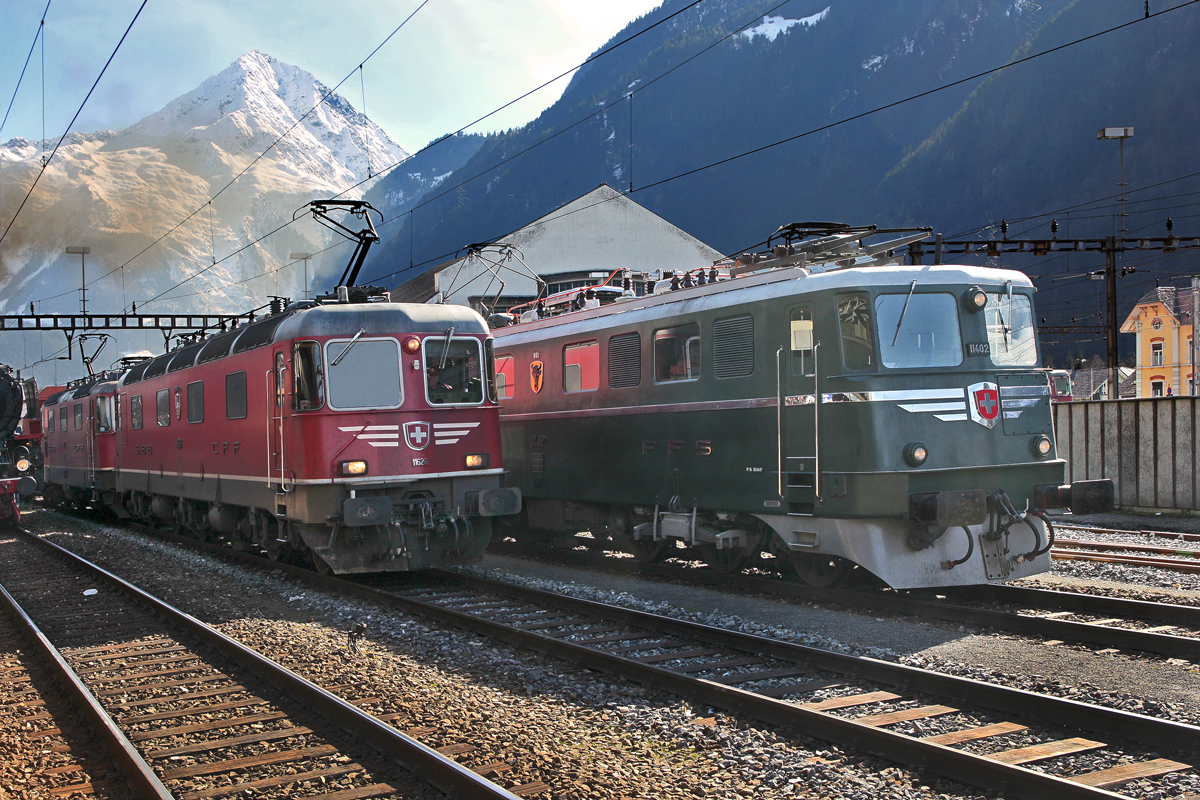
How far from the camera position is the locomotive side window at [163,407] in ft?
57.2

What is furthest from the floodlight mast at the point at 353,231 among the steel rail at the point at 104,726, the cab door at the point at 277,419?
the steel rail at the point at 104,726

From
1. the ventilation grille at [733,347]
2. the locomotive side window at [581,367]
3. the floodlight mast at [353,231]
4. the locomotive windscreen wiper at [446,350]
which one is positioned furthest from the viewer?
the floodlight mast at [353,231]

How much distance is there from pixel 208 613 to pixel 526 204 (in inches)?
4951

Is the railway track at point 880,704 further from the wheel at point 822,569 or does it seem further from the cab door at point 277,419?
the cab door at point 277,419

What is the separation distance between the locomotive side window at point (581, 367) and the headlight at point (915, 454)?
190 inches

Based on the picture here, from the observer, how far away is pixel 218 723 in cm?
659

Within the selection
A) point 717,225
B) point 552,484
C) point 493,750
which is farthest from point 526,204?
point 493,750

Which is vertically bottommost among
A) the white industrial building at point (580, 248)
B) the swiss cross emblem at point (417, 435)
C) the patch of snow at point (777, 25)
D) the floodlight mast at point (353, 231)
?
the swiss cross emblem at point (417, 435)

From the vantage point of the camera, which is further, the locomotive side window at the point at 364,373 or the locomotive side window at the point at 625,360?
the locomotive side window at the point at 625,360

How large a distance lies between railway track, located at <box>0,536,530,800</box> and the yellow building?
176 ft

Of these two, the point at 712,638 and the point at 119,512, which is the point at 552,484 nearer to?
the point at 712,638

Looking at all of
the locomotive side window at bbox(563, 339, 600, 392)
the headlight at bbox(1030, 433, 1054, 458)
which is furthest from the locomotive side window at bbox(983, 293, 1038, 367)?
the locomotive side window at bbox(563, 339, 600, 392)

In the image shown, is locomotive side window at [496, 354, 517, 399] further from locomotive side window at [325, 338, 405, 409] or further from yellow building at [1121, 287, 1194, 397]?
yellow building at [1121, 287, 1194, 397]

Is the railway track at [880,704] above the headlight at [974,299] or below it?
below
